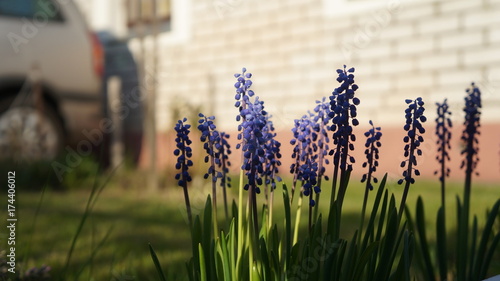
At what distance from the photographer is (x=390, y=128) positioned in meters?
7.08

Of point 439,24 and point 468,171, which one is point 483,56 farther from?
point 468,171

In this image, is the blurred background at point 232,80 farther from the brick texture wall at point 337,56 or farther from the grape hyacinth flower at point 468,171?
the grape hyacinth flower at point 468,171

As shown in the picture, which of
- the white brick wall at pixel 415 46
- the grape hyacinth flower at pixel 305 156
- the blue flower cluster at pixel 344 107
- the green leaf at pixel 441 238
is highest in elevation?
the white brick wall at pixel 415 46

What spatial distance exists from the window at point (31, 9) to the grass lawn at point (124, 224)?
6.49ft

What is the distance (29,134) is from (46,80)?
725mm

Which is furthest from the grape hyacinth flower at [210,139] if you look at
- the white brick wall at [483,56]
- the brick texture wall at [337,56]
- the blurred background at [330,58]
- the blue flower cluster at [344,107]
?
the white brick wall at [483,56]

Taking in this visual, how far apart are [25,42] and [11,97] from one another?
2.06 feet

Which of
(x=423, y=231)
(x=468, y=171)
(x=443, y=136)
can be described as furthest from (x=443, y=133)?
(x=423, y=231)

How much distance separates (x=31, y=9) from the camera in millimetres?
6809

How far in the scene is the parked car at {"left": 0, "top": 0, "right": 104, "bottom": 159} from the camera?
6473mm

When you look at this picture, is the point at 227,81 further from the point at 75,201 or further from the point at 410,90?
the point at 75,201

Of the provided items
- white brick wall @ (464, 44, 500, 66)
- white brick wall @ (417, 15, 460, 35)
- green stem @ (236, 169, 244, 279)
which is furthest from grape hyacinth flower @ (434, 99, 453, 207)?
white brick wall @ (417, 15, 460, 35)

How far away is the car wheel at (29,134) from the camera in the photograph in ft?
20.8

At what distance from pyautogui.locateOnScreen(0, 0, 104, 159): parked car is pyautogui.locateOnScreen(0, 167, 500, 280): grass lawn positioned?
67cm
